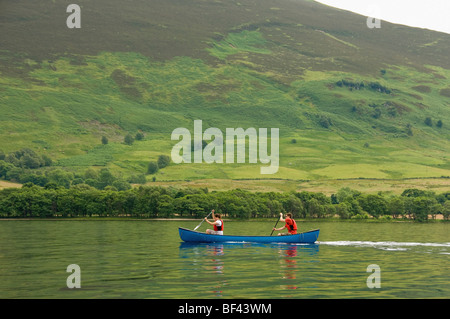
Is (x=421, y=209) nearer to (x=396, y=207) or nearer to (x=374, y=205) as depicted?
(x=396, y=207)

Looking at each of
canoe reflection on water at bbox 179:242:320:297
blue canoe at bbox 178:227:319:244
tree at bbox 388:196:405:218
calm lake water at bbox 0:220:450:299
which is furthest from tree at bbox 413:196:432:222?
blue canoe at bbox 178:227:319:244

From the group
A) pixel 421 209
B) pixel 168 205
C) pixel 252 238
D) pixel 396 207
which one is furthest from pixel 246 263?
pixel 396 207

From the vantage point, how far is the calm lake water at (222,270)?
3516cm

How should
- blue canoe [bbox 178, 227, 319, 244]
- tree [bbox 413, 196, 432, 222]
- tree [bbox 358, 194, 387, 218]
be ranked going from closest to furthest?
1. blue canoe [bbox 178, 227, 319, 244]
2. tree [bbox 413, 196, 432, 222]
3. tree [bbox 358, 194, 387, 218]

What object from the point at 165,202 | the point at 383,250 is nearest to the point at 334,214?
the point at 165,202

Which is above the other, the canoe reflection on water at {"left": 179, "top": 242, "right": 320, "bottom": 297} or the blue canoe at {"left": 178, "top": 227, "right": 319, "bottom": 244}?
the blue canoe at {"left": 178, "top": 227, "right": 319, "bottom": 244}

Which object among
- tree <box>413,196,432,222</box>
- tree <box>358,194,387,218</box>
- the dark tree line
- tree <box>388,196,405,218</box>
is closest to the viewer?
the dark tree line

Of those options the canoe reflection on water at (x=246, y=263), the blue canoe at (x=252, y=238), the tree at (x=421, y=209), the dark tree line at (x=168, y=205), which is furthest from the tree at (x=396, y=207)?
the blue canoe at (x=252, y=238)

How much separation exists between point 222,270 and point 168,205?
11896cm

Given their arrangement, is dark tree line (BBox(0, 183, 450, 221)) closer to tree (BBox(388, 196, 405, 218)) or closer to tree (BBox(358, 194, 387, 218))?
tree (BBox(388, 196, 405, 218))

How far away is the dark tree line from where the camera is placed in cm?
16012

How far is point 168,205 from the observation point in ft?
536

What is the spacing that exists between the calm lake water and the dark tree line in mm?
92478
